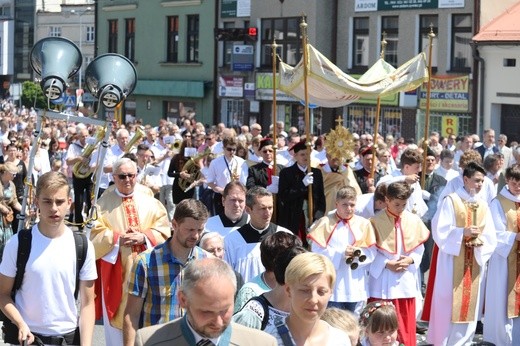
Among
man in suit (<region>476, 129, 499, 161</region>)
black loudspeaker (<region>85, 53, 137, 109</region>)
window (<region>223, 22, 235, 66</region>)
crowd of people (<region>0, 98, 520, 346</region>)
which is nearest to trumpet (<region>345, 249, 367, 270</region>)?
crowd of people (<region>0, 98, 520, 346</region>)

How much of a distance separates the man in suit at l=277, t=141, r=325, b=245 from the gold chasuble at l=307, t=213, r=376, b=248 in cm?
317

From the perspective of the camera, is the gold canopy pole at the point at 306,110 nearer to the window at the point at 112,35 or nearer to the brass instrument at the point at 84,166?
the brass instrument at the point at 84,166

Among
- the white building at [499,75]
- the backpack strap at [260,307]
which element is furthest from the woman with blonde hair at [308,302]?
the white building at [499,75]

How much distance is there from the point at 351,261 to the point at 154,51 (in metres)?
35.4

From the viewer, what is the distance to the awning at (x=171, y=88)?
4108 centimetres

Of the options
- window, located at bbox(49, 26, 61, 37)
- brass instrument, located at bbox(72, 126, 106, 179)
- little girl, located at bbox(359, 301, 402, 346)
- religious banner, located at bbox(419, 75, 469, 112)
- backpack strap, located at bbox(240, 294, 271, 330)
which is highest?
window, located at bbox(49, 26, 61, 37)

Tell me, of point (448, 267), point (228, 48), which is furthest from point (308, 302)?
point (228, 48)

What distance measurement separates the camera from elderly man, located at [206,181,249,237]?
344 inches

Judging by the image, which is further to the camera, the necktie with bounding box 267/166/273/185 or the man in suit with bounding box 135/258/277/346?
the necktie with bounding box 267/166/273/185

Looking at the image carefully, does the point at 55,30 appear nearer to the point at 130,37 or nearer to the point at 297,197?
the point at 130,37

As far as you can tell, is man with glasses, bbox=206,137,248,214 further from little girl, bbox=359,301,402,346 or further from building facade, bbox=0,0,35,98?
building facade, bbox=0,0,35,98

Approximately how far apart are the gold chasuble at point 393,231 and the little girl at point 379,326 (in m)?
2.99

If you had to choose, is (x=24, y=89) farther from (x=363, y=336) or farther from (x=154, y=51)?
(x=363, y=336)

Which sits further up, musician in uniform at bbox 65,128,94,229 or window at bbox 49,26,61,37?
window at bbox 49,26,61,37
